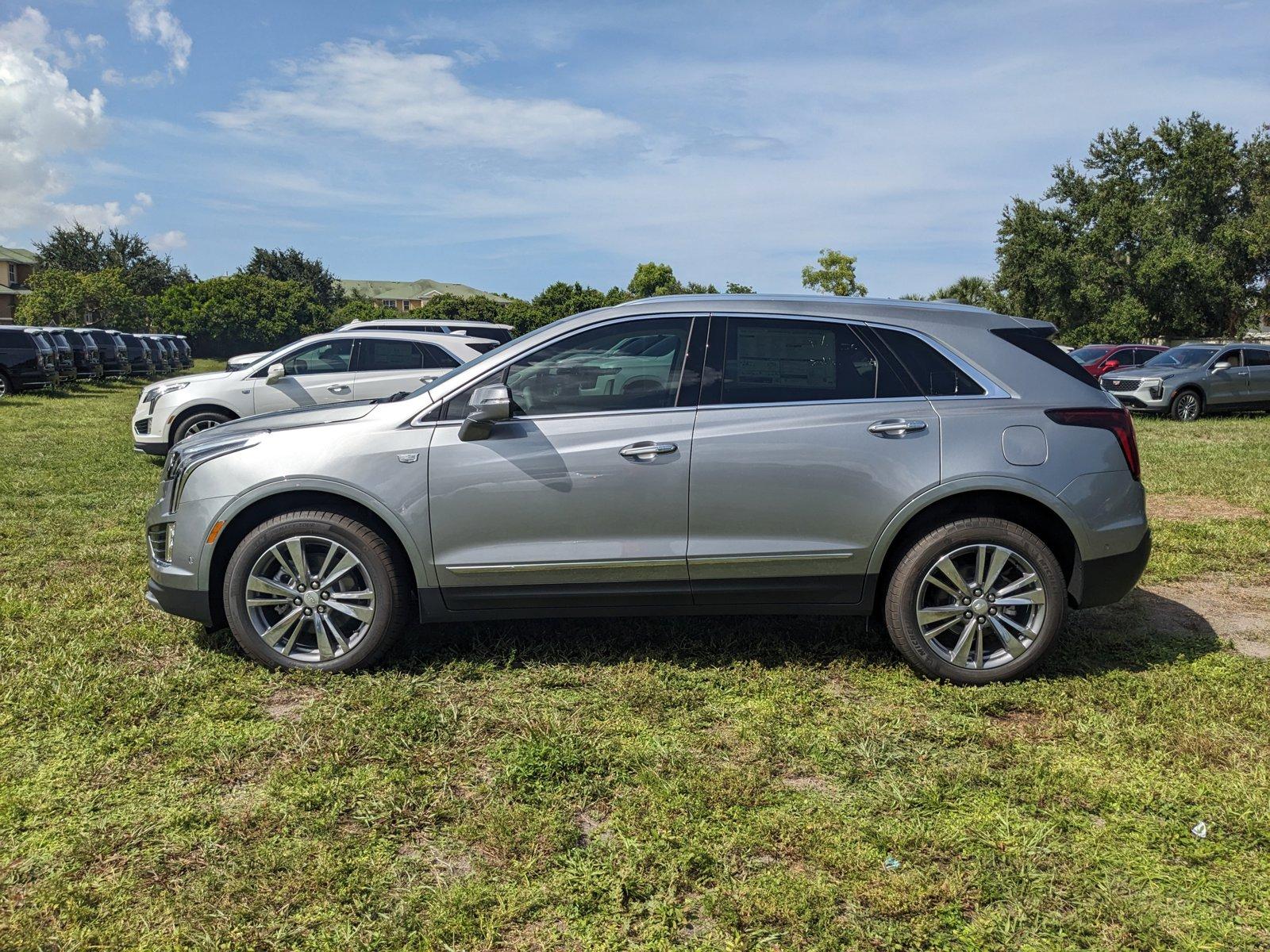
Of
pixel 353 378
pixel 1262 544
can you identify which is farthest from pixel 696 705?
pixel 353 378

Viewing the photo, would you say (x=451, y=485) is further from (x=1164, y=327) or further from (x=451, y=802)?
(x=1164, y=327)

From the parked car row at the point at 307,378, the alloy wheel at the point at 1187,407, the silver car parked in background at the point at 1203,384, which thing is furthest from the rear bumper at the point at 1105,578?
the alloy wheel at the point at 1187,407

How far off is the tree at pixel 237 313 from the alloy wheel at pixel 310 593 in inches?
2470

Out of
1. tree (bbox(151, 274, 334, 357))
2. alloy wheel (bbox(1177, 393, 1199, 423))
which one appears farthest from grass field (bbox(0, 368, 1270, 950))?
tree (bbox(151, 274, 334, 357))

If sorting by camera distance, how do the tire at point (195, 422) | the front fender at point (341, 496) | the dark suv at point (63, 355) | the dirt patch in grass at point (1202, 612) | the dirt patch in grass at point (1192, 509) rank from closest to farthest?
the front fender at point (341, 496) → the dirt patch in grass at point (1202, 612) → the dirt patch in grass at point (1192, 509) → the tire at point (195, 422) → the dark suv at point (63, 355)

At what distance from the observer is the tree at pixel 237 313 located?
62.3m

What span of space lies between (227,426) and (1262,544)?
7422 millimetres

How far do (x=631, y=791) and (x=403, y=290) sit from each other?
137932 mm

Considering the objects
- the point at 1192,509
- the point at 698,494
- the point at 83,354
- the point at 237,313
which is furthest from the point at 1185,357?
the point at 237,313

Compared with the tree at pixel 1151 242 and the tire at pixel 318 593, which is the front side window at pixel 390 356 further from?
the tree at pixel 1151 242

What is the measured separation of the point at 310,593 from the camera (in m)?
4.75

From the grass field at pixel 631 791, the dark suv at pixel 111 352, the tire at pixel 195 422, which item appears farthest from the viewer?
the dark suv at pixel 111 352

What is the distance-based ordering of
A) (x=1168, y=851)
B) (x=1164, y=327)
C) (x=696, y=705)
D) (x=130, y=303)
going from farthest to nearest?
(x=130, y=303), (x=1164, y=327), (x=696, y=705), (x=1168, y=851)

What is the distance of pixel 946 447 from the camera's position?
15.2 ft
